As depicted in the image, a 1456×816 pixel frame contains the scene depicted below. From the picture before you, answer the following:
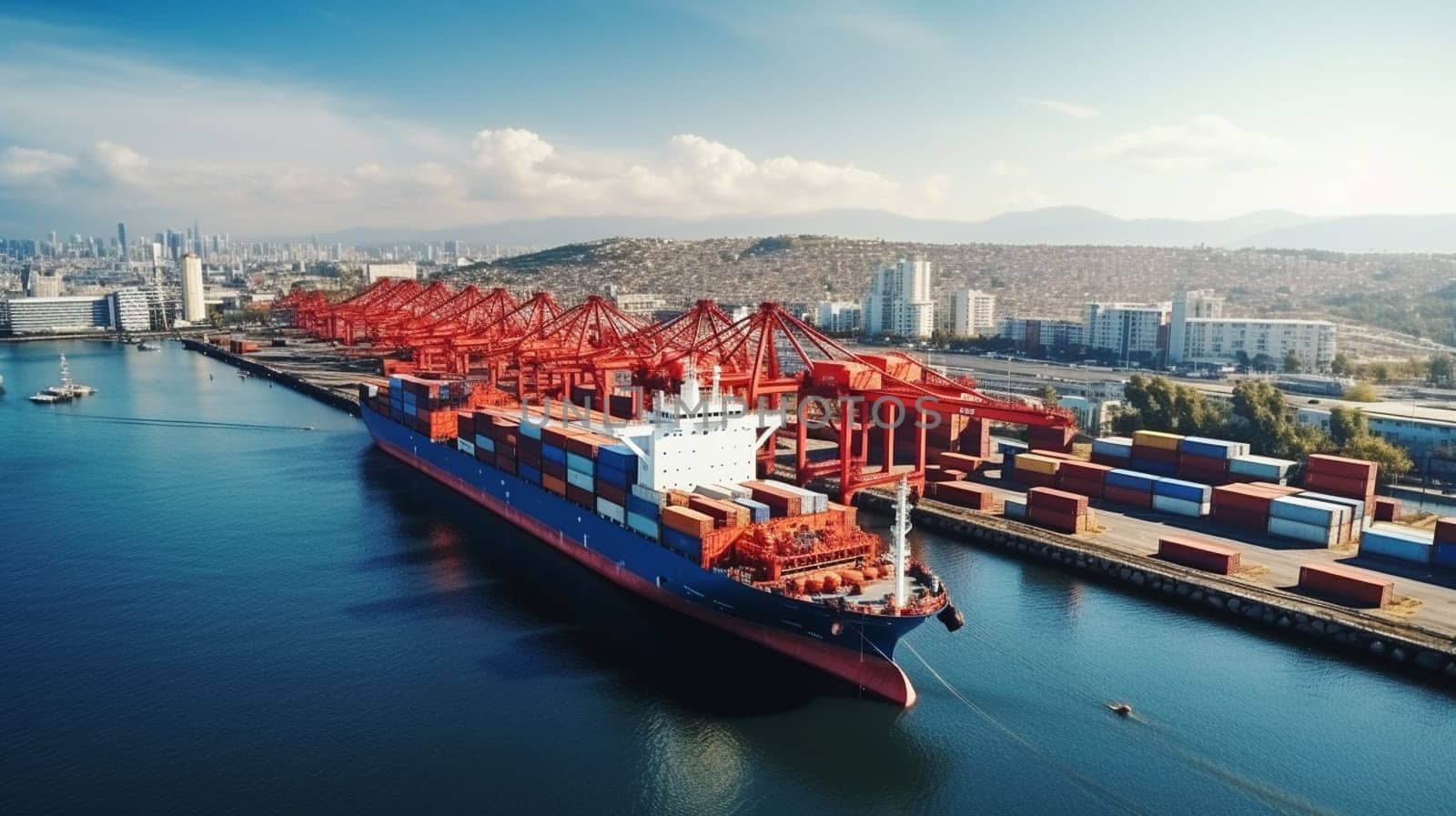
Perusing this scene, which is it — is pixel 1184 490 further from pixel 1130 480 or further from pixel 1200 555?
pixel 1200 555

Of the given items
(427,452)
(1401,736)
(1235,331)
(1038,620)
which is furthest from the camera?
(1235,331)

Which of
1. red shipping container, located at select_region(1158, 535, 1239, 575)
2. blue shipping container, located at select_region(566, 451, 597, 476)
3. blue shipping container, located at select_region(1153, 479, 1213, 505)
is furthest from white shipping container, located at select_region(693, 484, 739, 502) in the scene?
blue shipping container, located at select_region(1153, 479, 1213, 505)

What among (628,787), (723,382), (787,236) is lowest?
(628,787)

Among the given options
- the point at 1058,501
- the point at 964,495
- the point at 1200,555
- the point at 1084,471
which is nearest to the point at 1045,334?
the point at 1084,471

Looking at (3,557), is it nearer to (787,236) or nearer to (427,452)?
(427,452)

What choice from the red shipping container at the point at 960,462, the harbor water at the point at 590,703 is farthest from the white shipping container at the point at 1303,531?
the red shipping container at the point at 960,462

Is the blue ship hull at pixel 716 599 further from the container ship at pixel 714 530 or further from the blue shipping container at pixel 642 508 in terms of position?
the blue shipping container at pixel 642 508

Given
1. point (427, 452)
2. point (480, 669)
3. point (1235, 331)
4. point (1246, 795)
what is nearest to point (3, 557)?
point (427, 452)
